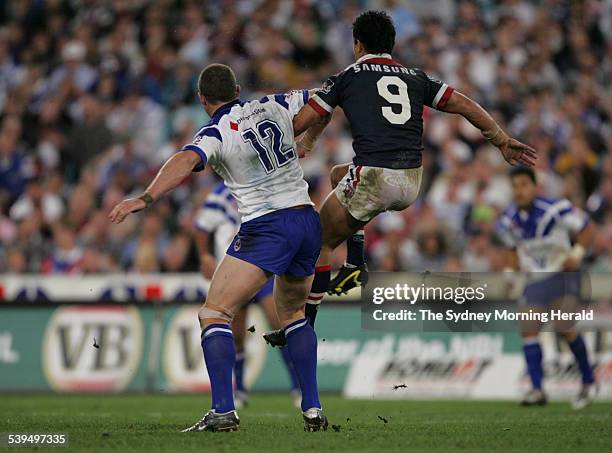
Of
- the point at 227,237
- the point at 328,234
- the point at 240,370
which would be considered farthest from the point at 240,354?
the point at 328,234

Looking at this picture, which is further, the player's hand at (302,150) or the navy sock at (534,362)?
the navy sock at (534,362)

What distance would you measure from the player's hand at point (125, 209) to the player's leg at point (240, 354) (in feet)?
17.0

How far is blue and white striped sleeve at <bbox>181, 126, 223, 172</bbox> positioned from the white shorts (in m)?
1.09

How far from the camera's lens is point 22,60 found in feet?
65.1

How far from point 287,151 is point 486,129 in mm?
1478

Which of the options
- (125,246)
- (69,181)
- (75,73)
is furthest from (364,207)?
(75,73)

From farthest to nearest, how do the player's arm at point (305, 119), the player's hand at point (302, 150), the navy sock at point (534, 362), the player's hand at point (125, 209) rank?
the navy sock at point (534, 362), the player's hand at point (302, 150), the player's arm at point (305, 119), the player's hand at point (125, 209)

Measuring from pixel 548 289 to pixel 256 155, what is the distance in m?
6.17

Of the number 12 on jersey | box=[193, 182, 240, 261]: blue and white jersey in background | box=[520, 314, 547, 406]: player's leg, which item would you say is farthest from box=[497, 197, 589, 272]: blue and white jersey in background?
the number 12 on jersey

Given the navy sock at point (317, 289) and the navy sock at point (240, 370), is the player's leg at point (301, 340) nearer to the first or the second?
the navy sock at point (317, 289)

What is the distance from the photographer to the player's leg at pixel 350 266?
8.83 m

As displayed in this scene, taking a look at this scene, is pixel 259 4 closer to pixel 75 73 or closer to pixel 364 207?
pixel 75 73

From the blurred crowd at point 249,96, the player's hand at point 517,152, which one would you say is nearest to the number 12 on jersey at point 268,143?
the player's hand at point 517,152

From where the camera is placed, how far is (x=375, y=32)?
841 centimetres
